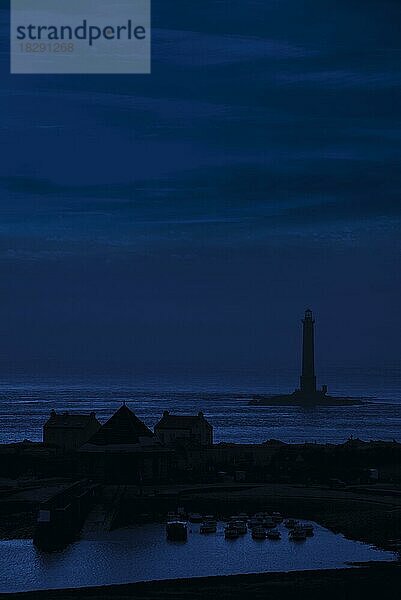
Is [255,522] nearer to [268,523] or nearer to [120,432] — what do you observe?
[268,523]

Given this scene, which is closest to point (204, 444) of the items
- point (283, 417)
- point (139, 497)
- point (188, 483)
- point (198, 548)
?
point (188, 483)

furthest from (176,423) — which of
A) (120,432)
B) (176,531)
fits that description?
(176,531)

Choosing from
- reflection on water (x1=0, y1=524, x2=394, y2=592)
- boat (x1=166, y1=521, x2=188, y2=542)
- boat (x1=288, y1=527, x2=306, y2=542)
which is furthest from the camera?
boat (x1=166, y1=521, x2=188, y2=542)

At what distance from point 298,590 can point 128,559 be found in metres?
6.70

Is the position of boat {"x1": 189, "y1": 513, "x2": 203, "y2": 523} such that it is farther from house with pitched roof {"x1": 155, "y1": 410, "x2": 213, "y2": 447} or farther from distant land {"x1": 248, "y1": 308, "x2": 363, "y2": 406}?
distant land {"x1": 248, "y1": 308, "x2": 363, "y2": 406}

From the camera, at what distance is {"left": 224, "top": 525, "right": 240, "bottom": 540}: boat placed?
3622 centimetres

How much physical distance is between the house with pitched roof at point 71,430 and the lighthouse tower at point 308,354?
72.4 m

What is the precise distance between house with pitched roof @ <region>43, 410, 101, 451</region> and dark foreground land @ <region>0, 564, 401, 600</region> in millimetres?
33067

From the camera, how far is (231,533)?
3634 centimetres

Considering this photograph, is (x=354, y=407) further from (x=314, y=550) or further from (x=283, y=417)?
(x=314, y=550)

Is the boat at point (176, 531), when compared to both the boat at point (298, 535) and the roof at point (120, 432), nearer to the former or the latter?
the boat at point (298, 535)

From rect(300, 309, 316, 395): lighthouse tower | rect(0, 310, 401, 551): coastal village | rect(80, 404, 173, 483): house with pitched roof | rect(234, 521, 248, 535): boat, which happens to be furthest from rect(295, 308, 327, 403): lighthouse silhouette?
rect(234, 521, 248, 535): boat

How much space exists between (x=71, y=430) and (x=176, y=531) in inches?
1072

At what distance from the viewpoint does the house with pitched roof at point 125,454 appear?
50.0 metres
